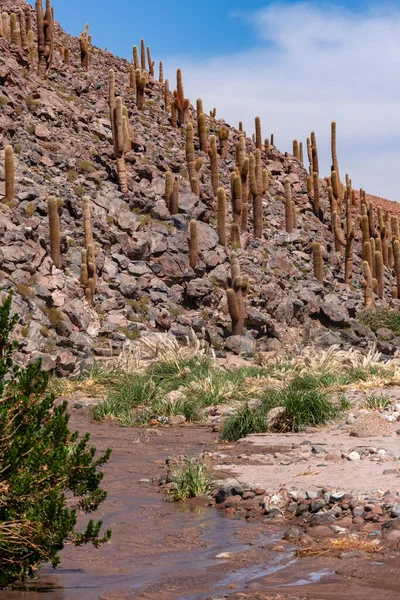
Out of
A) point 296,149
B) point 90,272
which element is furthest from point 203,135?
point 90,272

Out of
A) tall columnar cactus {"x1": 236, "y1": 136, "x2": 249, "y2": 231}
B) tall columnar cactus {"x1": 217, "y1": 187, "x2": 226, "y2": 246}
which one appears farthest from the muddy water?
tall columnar cactus {"x1": 236, "y1": 136, "x2": 249, "y2": 231}

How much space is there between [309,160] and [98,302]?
785 inches

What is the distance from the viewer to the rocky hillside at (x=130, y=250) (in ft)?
80.3

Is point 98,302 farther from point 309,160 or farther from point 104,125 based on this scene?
point 309,160

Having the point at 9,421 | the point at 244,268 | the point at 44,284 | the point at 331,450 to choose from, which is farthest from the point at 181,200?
the point at 9,421

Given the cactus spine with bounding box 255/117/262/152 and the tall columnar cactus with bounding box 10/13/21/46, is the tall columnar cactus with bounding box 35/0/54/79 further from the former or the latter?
the cactus spine with bounding box 255/117/262/152

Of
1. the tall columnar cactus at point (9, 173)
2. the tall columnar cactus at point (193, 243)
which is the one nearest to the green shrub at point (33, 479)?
the tall columnar cactus at point (9, 173)

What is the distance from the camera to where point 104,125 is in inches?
1439

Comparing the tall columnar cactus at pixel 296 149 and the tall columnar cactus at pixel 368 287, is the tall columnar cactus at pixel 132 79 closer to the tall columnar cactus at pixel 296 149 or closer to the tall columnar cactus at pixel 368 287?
the tall columnar cactus at pixel 296 149

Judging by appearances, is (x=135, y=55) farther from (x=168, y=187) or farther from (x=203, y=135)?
(x=168, y=187)

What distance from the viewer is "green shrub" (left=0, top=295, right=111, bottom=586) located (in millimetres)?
5070

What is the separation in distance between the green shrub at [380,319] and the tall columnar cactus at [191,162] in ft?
29.3

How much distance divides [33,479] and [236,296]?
21.8 meters

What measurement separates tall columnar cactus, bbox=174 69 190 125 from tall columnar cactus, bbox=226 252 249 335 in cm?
1671
